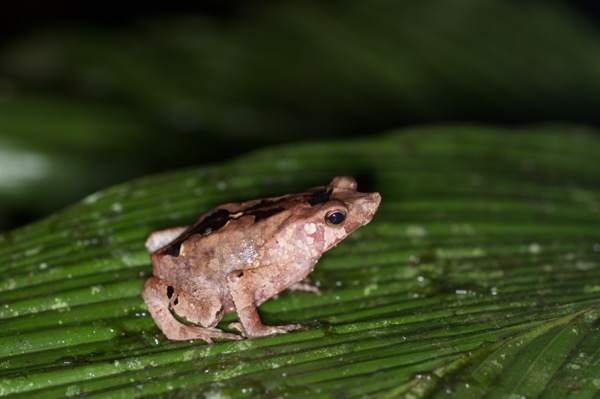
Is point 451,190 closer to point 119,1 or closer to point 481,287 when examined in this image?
point 481,287

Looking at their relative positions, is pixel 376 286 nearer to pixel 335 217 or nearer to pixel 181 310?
pixel 335 217

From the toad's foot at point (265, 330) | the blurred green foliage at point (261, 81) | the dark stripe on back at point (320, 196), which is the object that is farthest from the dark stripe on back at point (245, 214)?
the blurred green foliage at point (261, 81)

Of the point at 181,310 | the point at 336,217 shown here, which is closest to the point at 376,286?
the point at 336,217

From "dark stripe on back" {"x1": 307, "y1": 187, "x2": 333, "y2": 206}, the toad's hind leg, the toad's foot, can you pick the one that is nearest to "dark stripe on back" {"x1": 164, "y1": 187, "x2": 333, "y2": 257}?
"dark stripe on back" {"x1": 307, "y1": 187, "x2": 333, "y2": 206}

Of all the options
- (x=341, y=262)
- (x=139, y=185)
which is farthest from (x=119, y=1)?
(x=341, y=262)

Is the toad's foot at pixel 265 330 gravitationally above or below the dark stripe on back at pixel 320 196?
below

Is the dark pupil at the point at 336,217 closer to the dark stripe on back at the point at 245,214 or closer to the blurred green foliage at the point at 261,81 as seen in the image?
the dark stripe on back at the point at 245,214
